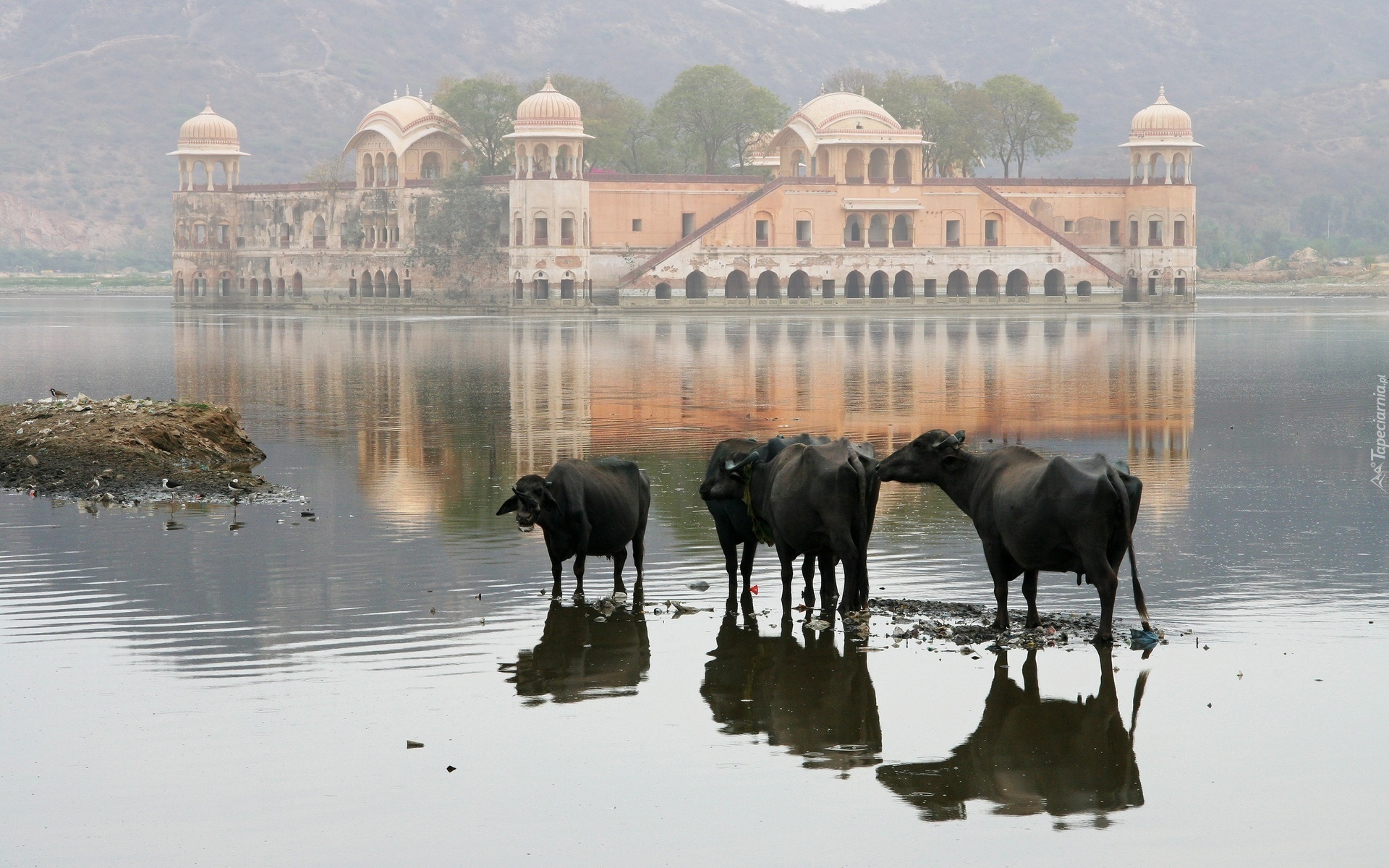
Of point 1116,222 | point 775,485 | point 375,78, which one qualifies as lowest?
point 775,485

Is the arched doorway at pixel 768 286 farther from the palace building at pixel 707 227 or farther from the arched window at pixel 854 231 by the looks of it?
the arched window at pixel 854 231

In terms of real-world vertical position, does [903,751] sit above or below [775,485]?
below

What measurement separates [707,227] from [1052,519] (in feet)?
197

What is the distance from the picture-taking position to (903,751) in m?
7.10

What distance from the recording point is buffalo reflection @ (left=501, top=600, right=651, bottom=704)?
816 centimetres

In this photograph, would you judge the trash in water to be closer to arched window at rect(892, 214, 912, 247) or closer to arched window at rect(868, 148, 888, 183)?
arched window at rect(868, 148, 888, 183)

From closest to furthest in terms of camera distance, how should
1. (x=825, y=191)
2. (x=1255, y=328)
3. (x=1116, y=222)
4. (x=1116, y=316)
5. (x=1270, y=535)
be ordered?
1. (x=1270, y=535)
2. (x=1255, y=328)
3. (x=1116, y=316)
4. (x=825, y=191)
5. (x=1116, y=222)

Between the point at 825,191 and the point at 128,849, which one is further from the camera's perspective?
the point at 825,191

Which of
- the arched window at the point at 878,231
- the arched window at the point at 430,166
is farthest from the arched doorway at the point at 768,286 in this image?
the arched window at the point at 430,166

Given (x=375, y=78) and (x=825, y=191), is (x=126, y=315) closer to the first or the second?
(x=825, y=191)

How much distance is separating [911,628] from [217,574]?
4.25m

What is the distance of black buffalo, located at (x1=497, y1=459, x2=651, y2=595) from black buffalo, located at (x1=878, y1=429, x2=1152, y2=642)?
1832mm

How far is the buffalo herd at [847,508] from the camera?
8539 mm

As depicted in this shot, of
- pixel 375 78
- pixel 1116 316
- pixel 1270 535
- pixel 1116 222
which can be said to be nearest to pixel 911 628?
pixel 1270 535
